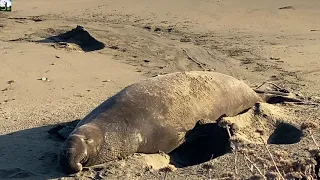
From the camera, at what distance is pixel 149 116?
210 inches

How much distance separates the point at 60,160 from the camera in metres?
4.81

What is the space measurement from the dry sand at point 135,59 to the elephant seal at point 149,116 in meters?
0.15

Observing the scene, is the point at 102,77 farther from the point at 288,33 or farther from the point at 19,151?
the point at 288,33

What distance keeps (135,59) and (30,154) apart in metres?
4.34

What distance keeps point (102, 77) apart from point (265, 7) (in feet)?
21.7

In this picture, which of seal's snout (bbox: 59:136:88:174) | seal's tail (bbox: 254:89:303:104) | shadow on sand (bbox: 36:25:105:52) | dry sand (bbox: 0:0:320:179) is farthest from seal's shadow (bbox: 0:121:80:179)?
shadow on sand (bbox: 36:25:105:52)

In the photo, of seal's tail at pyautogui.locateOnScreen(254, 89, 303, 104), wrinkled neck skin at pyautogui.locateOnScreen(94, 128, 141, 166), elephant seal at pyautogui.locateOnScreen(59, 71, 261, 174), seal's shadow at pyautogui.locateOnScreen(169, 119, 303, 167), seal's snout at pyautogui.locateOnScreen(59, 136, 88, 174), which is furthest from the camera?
seal's tail at pyautogui.locateOnScreen(254, 89, 303, 104)

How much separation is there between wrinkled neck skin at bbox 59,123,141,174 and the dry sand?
0.09 meters

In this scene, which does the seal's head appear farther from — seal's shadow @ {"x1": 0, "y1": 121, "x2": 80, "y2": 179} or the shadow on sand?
the shadow on sand

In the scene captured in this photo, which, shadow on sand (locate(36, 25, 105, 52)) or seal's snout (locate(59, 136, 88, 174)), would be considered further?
shadow on sand (locate(36, 25, 105, 52))

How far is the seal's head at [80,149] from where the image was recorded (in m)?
4.75

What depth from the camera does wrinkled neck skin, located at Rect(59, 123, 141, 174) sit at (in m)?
4.77

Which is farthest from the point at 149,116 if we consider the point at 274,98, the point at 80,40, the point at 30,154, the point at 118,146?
the point at 80,40

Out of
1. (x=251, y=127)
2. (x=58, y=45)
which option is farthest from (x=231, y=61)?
(x=251, y=127)
